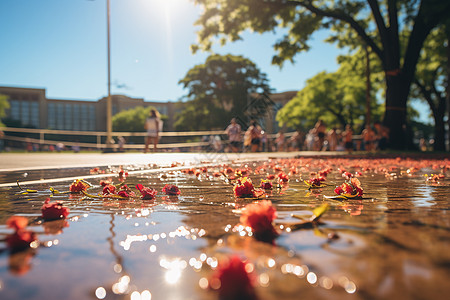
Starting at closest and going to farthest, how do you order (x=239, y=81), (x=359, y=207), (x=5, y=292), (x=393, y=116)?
(x=5, y=292)
(x=359, y=207)
(x=393, y=116)
(x=239, y=81)

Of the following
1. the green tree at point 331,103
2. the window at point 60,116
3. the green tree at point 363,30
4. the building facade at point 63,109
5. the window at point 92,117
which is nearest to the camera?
the green tree at point 363,30

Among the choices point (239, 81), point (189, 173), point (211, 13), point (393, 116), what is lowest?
point (189, 173)

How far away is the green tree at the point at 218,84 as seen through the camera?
156ft

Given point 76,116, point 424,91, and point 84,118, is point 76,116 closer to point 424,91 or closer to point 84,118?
point 84,118

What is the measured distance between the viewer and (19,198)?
7.61ft

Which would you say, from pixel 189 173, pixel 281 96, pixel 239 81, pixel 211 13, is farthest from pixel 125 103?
pixel 189 173

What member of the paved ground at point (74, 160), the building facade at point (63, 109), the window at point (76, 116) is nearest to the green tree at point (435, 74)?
the paved ground at point (74, 160)

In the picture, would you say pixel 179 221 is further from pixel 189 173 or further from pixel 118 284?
pixel 189 173

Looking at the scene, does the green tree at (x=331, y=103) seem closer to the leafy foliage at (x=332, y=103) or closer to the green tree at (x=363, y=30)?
the leafy foliage at (x=332, y=103)

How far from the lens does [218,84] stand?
4844cm

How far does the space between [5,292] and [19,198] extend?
1800mm

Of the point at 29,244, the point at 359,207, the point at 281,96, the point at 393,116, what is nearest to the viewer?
the point at 29,244

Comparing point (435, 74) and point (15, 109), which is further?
point (15, 109)

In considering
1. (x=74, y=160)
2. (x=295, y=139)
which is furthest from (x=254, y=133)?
(x=295, y=139)
